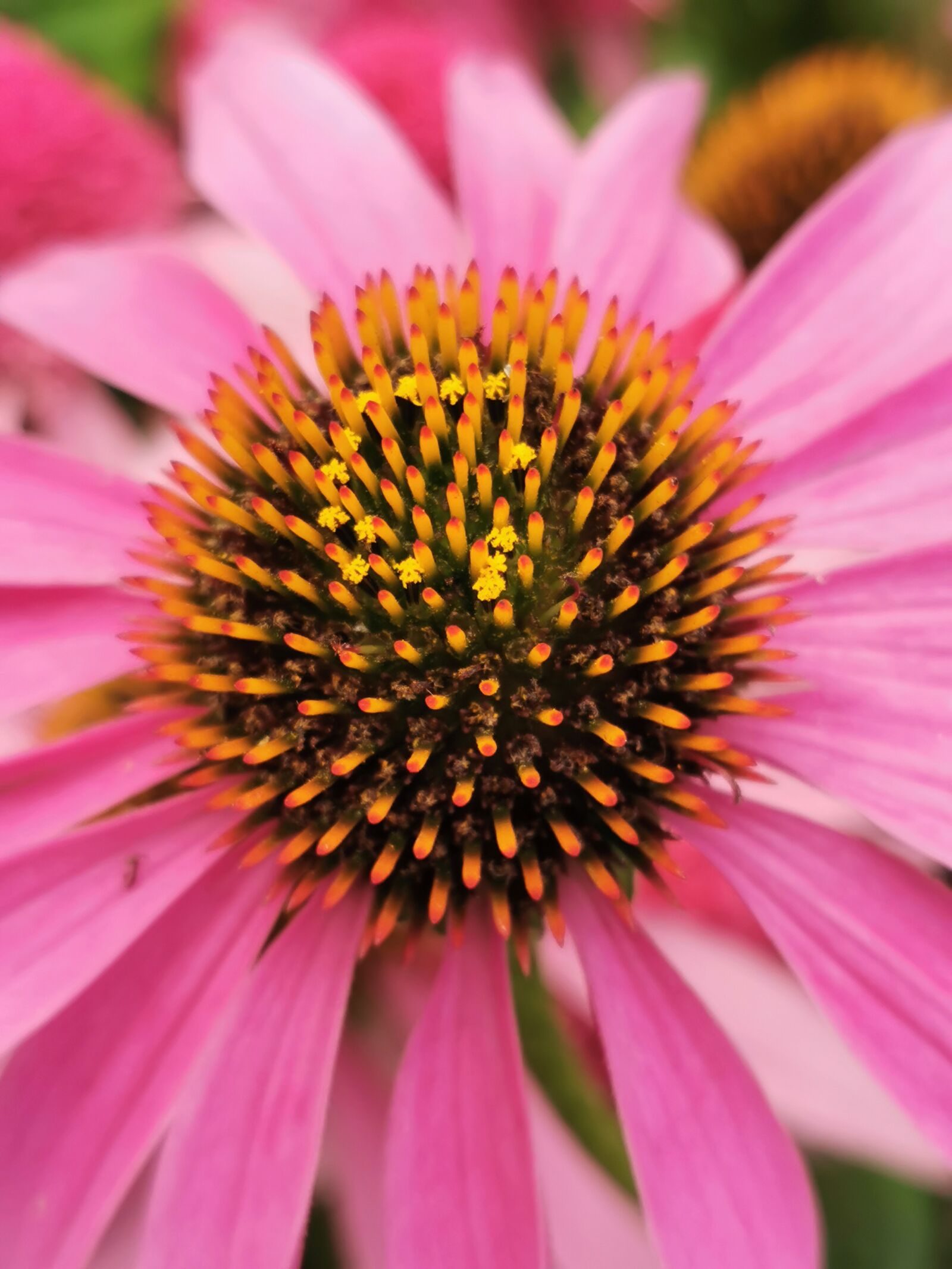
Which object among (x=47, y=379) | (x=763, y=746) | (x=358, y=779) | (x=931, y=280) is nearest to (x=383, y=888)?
(x=358, y=779)

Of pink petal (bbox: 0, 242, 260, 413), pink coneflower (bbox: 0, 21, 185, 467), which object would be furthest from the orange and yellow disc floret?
pink coneflower (bbox: 0, 21, 185, 467)

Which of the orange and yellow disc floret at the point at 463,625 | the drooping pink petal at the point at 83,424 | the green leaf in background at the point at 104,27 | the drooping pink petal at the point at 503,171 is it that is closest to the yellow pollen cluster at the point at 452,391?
the orange and yellow disc floret at the point at 463,625

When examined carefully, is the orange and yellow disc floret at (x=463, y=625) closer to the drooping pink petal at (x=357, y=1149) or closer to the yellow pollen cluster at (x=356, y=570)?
the yellow pollen cluster at (x=356, y=570)

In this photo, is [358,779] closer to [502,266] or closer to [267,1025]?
[267,1025]

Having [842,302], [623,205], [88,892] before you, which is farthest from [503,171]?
[88,892]

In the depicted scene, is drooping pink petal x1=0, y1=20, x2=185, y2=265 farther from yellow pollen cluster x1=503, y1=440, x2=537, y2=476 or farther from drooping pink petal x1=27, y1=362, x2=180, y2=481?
yellow pollen cluster x1=503, y1=440, x2=537, y2=476
